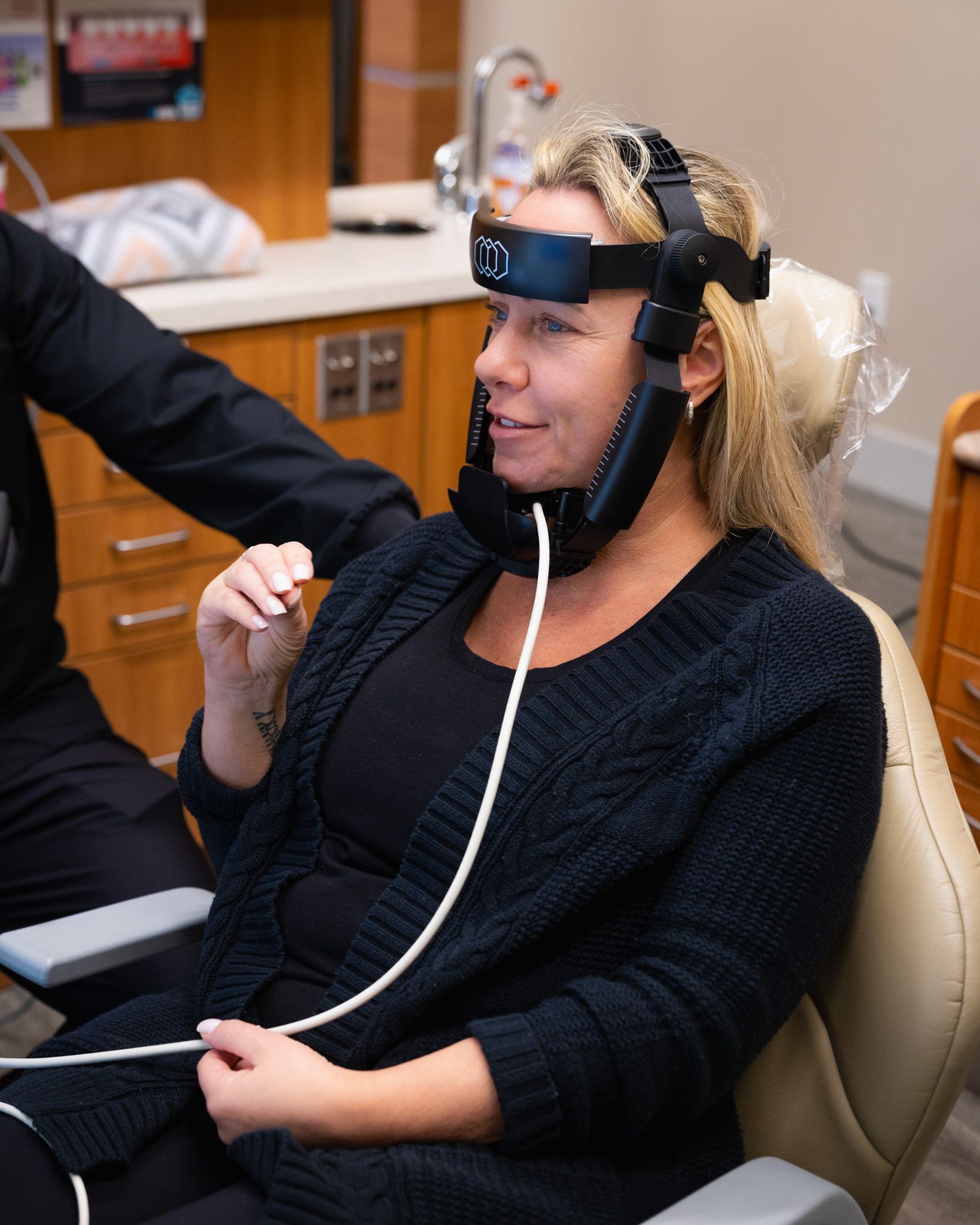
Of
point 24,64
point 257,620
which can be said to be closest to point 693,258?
point 257,620

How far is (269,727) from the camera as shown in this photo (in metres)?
1.32

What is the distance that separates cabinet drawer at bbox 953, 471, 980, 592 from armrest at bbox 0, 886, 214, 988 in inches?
52.1

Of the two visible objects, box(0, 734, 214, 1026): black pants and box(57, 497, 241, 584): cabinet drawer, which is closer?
box(0, 734, 214, 1026): black pants

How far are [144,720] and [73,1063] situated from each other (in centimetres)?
156

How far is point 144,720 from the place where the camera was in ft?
9.00

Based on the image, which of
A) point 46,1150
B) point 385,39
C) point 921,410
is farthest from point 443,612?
point 385,39

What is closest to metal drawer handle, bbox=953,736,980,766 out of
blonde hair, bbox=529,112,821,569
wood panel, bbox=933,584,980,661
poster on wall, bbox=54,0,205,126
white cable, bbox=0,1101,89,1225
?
wood panel, bbox=933,584,980,661

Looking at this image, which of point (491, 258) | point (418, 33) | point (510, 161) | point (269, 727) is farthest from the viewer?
point (418, 33)

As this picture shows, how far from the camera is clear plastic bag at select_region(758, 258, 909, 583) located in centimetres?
136

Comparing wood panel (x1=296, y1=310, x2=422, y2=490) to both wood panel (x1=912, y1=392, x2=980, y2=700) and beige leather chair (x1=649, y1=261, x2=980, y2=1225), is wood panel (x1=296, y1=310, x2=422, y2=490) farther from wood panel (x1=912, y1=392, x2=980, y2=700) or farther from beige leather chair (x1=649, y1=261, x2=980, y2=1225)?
beige leather chair (x1=649, y1=261, x2=980, y2=1225)

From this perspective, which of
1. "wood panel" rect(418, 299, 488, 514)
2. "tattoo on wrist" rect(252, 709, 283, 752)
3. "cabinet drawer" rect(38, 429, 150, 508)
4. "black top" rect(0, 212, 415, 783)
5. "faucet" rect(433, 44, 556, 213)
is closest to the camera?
"tattoo on wrist" rect(252, 709, 283, 752)

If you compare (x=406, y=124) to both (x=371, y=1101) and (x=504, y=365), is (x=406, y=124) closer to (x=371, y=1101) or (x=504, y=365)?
(x=504, y=365)

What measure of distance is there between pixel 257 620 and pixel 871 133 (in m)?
3.67

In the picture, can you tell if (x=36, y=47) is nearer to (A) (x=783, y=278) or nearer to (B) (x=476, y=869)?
(A) (x=783, y=278)
